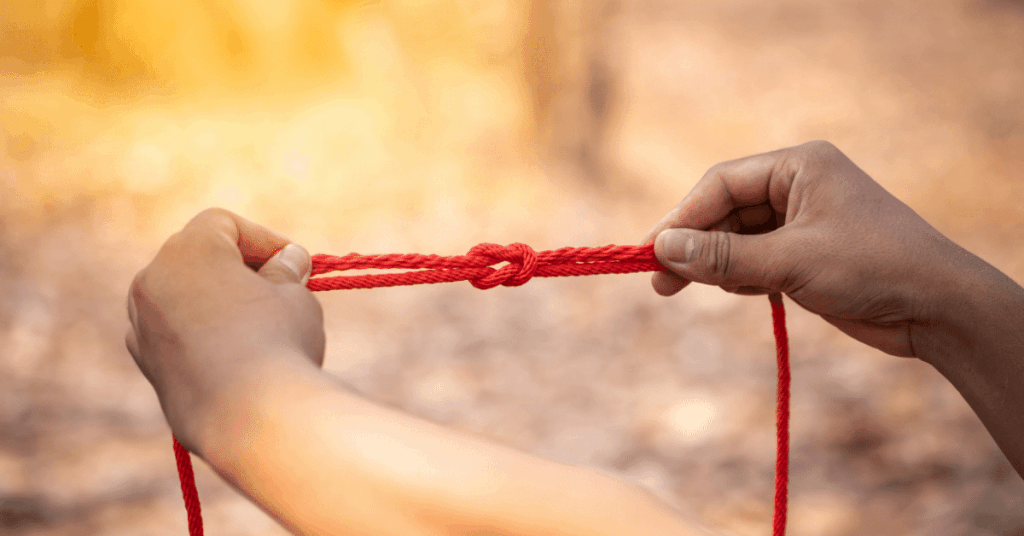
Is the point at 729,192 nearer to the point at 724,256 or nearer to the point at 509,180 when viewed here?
the point at 724,256

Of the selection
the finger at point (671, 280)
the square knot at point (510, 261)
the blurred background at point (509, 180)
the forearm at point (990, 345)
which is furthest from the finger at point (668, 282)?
the blurred background at point (509, 180)

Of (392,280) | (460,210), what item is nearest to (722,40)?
(460,210)

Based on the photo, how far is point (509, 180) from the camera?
2.91 metres

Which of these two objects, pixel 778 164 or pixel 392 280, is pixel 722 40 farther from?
pixel 392 280

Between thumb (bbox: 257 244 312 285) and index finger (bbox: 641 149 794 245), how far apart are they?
447 mm

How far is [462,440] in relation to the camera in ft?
1.41

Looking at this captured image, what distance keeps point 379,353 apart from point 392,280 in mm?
1246

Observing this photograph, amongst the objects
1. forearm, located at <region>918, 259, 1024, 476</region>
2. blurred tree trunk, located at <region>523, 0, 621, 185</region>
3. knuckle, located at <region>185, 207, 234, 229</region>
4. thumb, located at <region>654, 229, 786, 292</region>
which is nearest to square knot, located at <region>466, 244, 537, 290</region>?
thumb, located at <region>654, 229, 786, 292</region>

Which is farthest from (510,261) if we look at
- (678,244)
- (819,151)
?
(819,151)

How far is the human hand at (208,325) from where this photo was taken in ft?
1.54

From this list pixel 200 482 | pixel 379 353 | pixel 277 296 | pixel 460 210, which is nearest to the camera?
pixel 277 296

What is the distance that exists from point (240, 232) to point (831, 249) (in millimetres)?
696

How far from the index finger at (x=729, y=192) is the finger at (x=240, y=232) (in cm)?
48

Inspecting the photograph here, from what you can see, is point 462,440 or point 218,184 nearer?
point 462,440
